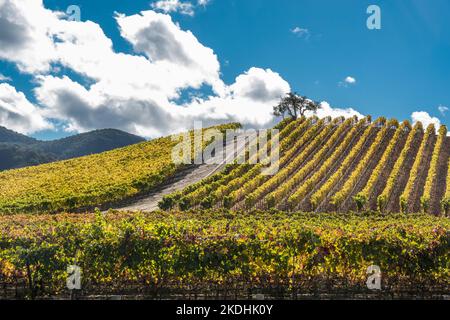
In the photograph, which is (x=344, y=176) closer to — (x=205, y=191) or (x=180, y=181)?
(x=205, y=191)

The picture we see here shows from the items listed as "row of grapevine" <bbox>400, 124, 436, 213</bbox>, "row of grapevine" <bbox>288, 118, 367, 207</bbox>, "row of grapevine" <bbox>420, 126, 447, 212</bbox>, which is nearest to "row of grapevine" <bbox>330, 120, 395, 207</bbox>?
"row of grapevine" <bbox>288, 118, 367, 207</bbox>

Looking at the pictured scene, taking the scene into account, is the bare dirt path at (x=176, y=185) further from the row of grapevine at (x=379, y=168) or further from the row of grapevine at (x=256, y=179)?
the row of grapevine at (x=379, y=168)

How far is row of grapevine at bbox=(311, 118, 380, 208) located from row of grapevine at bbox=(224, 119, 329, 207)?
272 inches

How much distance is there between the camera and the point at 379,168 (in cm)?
5225

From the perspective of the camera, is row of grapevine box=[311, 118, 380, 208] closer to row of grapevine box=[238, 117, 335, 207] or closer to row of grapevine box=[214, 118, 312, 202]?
row of grapevine box=[238, 117, 335, 207]

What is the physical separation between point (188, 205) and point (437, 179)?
3119cm

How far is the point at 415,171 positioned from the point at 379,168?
421 cm

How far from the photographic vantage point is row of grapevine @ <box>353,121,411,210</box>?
38.6 meters

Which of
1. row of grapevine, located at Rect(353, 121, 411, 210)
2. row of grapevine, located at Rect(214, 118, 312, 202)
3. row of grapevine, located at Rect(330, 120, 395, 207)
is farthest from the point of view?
row of grapevine, located at Rect(214, 118, 312, 202)

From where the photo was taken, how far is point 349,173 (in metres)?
51.4

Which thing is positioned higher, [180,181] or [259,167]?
[259,167]

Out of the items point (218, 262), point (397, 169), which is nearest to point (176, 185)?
point (397, 169)
